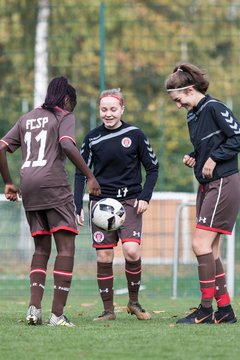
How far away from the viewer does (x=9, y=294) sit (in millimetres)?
14070

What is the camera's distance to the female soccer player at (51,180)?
872cm

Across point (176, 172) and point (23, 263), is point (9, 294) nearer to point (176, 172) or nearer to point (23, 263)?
point (23, 263)

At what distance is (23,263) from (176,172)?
Result: 2.73 metres

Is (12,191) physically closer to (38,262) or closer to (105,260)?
(38,262)

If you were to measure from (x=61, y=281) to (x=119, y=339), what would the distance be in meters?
1.11

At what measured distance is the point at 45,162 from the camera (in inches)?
344

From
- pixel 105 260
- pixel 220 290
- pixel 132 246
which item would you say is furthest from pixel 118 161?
pixel 220 290

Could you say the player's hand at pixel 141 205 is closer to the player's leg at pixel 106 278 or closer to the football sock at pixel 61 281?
the player's leg at pixel 106 278

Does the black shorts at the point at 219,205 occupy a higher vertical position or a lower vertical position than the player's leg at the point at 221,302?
higher

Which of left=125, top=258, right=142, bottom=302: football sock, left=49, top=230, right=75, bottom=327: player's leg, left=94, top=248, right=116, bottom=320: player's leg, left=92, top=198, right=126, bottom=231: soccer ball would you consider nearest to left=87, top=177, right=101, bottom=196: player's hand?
left=49, top=230, right=75, bottom=327: player's leg

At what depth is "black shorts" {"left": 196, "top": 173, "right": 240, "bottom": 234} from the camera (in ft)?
29.1

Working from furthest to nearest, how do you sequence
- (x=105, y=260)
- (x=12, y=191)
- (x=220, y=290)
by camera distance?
(x=105, y=260), (x=220, y=290), (x=12, y=191)

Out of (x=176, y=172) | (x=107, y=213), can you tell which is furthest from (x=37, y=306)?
(x=176, y=172)

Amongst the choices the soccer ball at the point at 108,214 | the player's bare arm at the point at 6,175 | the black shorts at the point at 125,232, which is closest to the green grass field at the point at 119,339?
the black shorts at the point at 125,232
